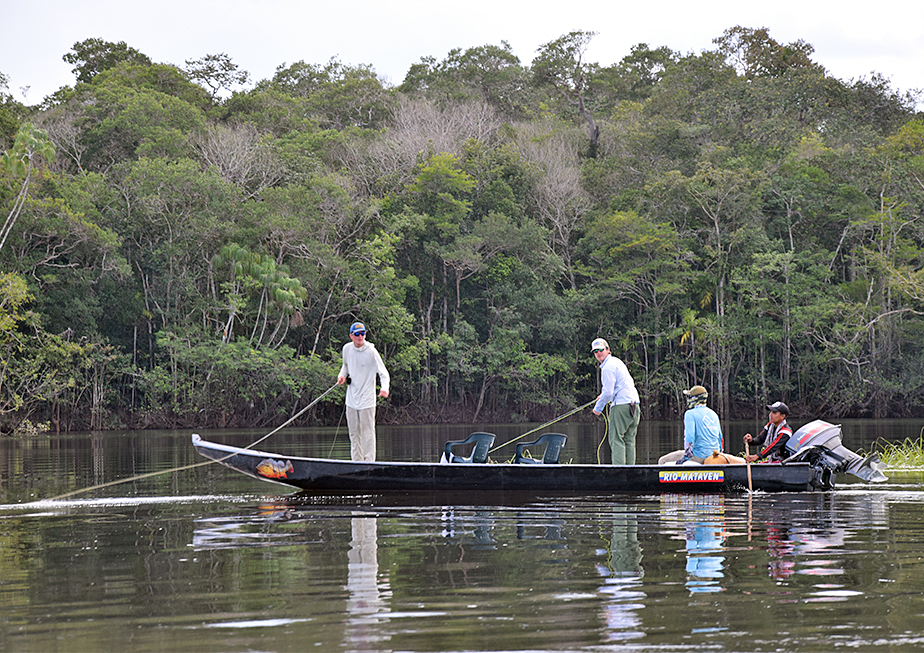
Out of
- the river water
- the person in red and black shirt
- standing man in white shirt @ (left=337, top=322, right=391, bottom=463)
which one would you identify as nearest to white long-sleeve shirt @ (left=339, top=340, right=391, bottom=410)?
standing man in white shirt @ (left=337, top=322, right=391, bottom=463)

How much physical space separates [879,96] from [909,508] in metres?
34.3

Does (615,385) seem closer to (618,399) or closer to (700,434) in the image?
(618,399)

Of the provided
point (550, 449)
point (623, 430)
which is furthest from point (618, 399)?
point (550, 449)

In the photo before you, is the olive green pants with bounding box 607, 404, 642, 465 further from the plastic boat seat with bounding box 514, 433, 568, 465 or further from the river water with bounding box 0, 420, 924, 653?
the river water with bounding box 0, 420, 924, 653

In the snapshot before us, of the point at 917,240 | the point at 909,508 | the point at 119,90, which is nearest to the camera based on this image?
the point at 909,508

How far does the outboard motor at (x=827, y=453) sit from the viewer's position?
11.0 m

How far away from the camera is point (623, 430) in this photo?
1166 centimetres

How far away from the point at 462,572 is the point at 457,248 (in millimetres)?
29941

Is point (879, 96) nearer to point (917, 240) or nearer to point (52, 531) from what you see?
point (917, 240)

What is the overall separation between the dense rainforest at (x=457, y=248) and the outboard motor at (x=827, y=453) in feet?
72.9

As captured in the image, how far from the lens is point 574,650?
4.45 meters

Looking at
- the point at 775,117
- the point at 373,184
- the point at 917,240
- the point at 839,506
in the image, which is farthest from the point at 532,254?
the point at 839,506

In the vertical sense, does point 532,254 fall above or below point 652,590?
above

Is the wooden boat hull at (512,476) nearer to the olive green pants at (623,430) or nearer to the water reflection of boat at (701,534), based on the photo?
the water reflection of boat at (701,534)
